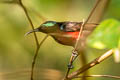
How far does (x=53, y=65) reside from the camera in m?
5.04

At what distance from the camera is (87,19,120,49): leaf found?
4.64 feet

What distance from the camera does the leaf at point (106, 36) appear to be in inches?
55.6

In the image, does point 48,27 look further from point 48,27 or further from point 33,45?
point 33,45

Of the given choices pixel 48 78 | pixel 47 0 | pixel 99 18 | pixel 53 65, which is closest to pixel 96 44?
pixel 99 18

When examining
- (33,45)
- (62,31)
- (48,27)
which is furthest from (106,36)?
(33,45)

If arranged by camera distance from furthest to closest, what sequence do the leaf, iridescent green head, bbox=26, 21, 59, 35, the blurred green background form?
1. the blurred green background
2. iridescent green head, bbox=26, 21, 59, 35
3. the leaf

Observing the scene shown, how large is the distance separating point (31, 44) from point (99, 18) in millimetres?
3084

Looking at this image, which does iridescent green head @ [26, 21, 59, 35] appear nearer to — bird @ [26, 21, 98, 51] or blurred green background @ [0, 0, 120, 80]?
bird @ [26, 21, 98, 51]

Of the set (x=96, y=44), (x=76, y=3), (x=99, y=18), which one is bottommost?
(x=96, y=44)

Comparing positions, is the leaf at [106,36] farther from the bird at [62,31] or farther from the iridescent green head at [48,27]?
the iridescent green head at [48,27]

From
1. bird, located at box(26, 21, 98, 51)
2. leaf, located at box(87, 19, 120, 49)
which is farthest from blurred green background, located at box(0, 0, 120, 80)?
leaf, located at box(87, 19, 120, 49)

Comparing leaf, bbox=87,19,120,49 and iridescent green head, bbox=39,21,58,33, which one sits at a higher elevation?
iridescent green head, bbox=39,21,58,33

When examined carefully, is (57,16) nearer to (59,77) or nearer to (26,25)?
(26,25)

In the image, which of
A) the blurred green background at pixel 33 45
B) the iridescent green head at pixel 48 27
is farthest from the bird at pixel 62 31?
the blurred green background at pixel 33 45
